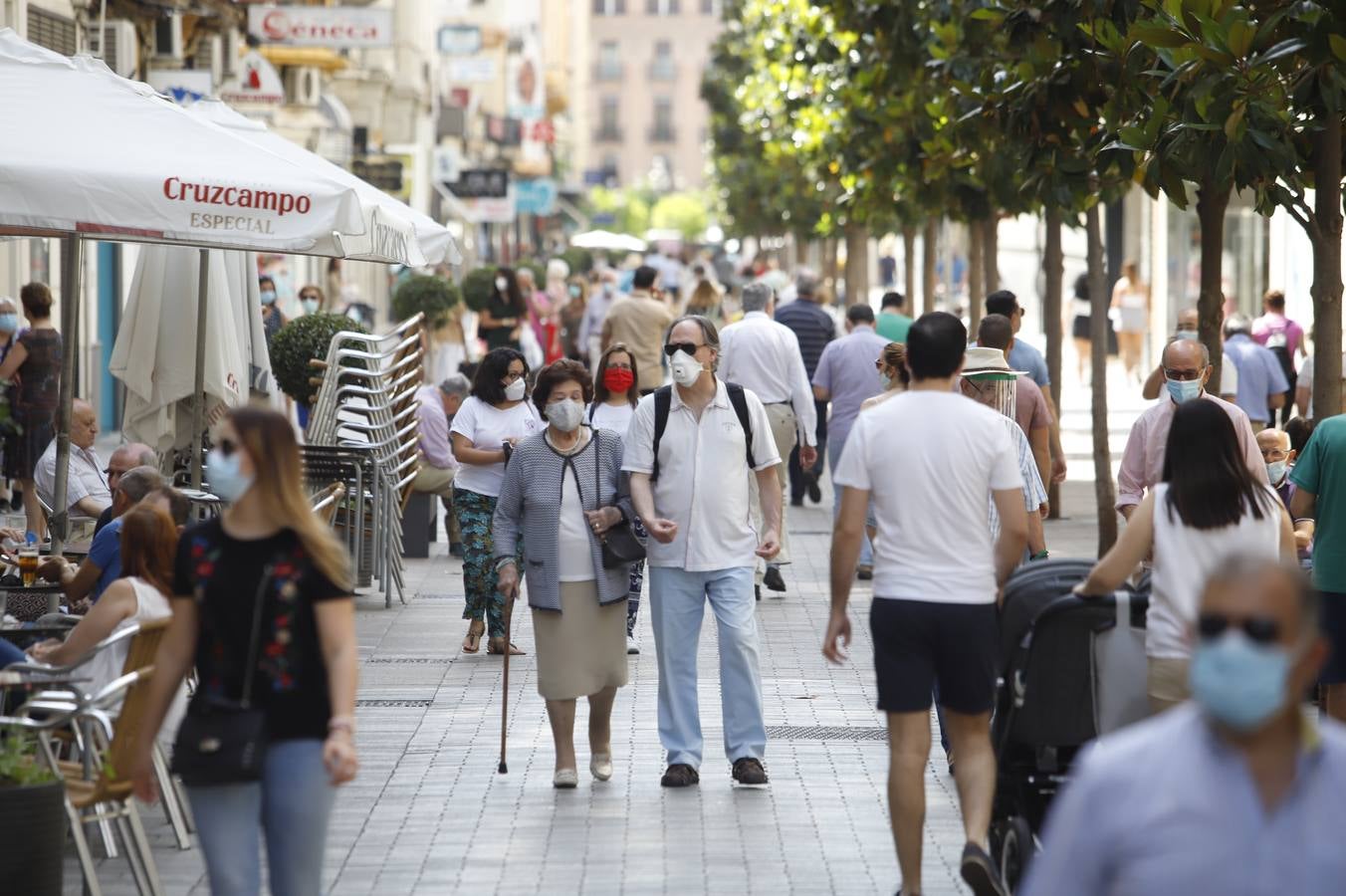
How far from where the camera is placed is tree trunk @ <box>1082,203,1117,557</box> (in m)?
15.3

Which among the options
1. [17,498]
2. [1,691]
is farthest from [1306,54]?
[17,498]

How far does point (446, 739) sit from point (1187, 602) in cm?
439

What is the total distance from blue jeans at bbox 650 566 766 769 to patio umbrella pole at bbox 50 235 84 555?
3036mm

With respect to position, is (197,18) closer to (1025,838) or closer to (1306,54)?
(1306,54)

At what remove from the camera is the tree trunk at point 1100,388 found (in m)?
15.3

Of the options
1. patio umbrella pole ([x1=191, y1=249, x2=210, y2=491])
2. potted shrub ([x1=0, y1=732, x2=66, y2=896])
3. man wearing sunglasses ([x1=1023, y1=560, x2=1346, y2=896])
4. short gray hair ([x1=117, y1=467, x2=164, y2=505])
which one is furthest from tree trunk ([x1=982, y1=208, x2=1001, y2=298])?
man wearing sunglasses ([x1=1023, y1=560, x2=1346, y2=896])

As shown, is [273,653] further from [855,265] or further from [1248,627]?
[855,265]

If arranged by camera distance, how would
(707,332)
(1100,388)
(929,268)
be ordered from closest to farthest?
1. (707,332)
2. (1100,388)
3. (929,268)

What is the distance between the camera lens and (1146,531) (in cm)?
614

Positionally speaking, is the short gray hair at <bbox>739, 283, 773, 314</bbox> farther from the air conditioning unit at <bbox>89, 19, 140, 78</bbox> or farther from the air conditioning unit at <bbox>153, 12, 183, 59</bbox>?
the air conditioning unit at <bbox>153, 12, 183, 59</bbox>

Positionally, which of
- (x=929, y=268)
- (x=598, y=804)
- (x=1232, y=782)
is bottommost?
(x=598, y=804)

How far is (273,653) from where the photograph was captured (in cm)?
508

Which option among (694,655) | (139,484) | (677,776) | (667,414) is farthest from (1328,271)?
(139,484)

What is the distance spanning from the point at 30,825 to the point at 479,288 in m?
19.9
